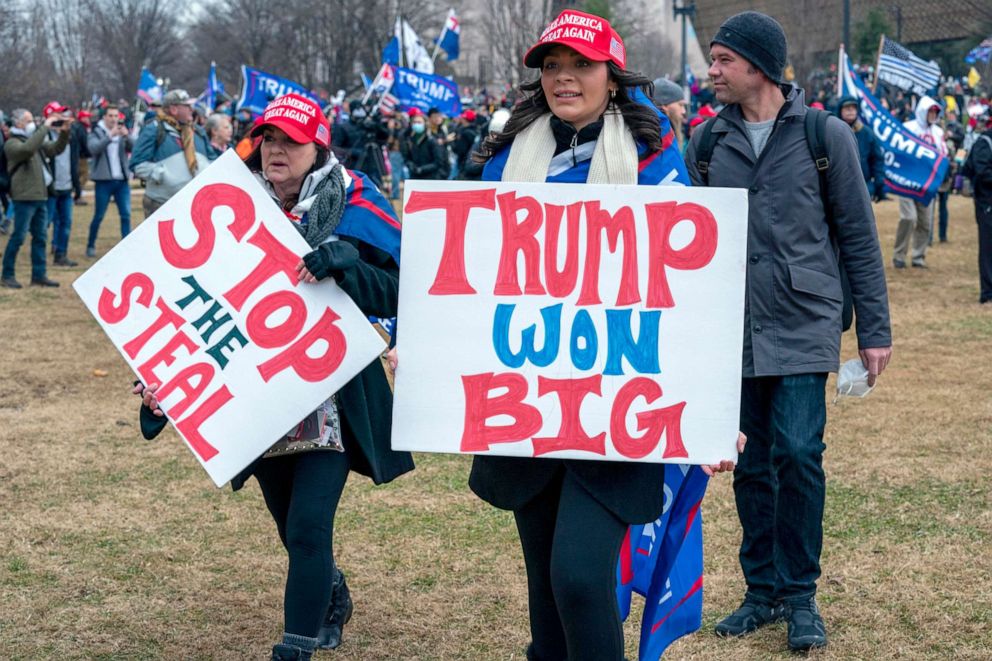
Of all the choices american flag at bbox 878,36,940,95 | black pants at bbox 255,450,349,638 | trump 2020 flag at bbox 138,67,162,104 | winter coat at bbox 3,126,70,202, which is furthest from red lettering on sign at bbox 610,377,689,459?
trump 2020 flag at bbox 138,67,162,104

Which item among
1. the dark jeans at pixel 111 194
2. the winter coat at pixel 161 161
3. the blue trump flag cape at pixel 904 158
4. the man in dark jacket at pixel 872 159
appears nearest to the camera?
the winter coat at pixel 161 161

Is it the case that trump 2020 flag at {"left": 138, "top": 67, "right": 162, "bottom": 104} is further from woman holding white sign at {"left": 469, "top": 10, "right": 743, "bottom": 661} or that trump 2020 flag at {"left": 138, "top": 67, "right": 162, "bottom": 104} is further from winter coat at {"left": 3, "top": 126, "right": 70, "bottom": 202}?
woman holding white sign at {"left": 469, "top": 10, "right": 743, "bottom": 661}

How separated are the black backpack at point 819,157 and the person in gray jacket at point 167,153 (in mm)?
6817

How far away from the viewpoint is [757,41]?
13.6 ft

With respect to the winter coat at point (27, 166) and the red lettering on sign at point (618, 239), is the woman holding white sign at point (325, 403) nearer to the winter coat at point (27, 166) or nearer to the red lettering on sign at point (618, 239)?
the red lettering on sign at point (618, 239)

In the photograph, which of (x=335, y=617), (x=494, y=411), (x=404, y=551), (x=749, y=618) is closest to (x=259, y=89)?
(x=404, y=551)

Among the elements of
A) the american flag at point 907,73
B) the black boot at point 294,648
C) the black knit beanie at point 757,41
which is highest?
the american flag at point 907,73

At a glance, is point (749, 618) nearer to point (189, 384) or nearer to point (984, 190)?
point (189, 384)

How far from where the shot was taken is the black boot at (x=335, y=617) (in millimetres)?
4461

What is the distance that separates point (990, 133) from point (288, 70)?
47402 mm

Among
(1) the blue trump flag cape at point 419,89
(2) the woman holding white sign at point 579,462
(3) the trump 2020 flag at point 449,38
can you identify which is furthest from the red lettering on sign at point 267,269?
(3) the trump 2020 flag at point 449,38

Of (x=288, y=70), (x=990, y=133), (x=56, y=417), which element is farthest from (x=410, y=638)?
(x=288, y=70)

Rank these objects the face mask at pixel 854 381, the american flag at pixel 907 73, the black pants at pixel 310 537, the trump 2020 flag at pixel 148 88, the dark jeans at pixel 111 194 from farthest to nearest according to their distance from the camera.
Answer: the trump 2020 flag at pixel 148 88 → the american flag at pixel 907 73 → the dark jeans at pixel 111 194 → the face mask at pixel 854 381 → the black pants at pixel 310 537

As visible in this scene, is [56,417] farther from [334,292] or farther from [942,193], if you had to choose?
[942,193]
